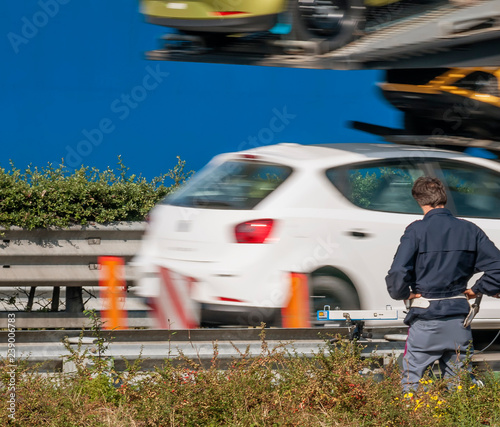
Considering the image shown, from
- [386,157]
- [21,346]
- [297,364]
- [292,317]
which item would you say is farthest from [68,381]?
[386,157]

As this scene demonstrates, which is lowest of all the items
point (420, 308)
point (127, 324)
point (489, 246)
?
point (127, 324)

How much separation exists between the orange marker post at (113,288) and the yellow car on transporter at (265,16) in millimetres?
2278

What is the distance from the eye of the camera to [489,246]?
14.4ft

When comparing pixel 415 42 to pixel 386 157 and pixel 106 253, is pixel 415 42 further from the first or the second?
pixel 106 253

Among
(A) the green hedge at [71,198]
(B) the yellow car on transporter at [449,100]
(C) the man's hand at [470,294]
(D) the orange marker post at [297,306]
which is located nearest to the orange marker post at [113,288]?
(A) the green hedge at [71,198]

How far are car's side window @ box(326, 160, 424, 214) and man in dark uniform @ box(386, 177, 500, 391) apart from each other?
173 centimetres

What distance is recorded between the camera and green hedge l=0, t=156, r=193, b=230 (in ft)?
23.7

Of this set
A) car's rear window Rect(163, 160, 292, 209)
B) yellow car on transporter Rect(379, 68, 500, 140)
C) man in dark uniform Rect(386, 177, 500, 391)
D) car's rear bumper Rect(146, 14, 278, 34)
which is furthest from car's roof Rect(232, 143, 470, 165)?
man in dark uniform Rect(386, 177, 500, 391)

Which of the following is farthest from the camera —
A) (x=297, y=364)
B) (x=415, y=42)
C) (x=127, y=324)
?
(x=127, y=324)

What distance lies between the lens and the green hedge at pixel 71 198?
23.7 ft

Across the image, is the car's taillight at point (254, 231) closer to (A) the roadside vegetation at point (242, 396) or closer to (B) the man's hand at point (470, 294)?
(A) the roadside vegetation at point (242, 396)

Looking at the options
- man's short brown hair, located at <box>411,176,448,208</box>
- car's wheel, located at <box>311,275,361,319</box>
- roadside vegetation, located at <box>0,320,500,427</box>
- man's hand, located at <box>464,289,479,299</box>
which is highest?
man's short brown hair, located at <box>411,176,448,208</box>

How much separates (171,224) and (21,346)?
5.74 feet

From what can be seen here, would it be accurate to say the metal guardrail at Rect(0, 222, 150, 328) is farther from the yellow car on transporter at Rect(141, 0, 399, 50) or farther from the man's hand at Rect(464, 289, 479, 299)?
the man's hand at Rect(464, 289, 479, 299)
